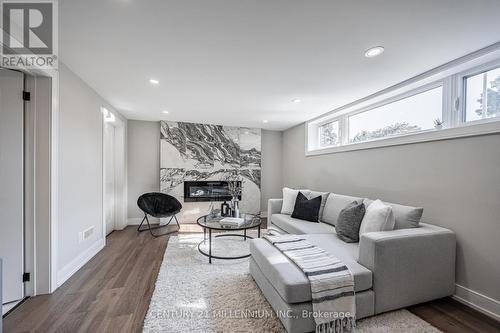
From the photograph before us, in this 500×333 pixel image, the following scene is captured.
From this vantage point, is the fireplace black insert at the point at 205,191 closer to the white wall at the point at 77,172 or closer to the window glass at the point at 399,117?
the white wall at the point at 77,172

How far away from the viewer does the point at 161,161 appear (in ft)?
15.0

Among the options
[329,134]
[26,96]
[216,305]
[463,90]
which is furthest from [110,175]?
[463,90]

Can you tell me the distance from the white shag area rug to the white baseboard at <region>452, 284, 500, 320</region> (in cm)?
64

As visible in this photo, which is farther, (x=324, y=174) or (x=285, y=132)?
(x=285, y=132)

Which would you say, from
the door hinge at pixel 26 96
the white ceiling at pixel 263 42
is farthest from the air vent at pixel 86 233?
the white ceiling at pixel 263 42

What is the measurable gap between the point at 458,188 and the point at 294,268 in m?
1.78

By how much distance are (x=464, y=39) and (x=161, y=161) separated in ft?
15.7

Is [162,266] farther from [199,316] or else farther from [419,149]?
[419,149]

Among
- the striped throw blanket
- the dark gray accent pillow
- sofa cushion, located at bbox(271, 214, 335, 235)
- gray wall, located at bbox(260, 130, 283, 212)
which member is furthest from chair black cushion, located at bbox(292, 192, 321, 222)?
gray wall, located at bbox(260, 130, 283, 212)

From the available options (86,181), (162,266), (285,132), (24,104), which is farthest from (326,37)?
(285,132)

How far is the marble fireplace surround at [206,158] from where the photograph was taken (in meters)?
4.60

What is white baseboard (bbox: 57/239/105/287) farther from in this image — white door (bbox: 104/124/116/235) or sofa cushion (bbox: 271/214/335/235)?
sofa cushion (bbox: 271/214/335/235)

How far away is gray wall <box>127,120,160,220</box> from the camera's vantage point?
4520 millimetres

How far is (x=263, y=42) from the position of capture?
5.80 ft
